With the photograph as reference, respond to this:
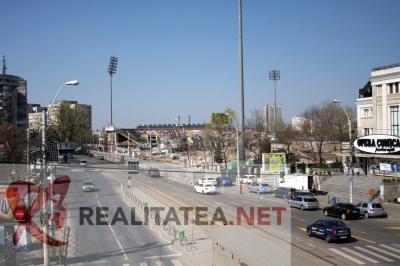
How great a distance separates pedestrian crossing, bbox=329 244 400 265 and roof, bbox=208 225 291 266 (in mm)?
5470

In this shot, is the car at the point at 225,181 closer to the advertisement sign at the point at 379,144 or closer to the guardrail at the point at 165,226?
the advertisement sign at the point at 379,144

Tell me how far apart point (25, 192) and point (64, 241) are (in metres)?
3.52

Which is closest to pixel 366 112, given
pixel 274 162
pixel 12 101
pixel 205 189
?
pixel 274 162

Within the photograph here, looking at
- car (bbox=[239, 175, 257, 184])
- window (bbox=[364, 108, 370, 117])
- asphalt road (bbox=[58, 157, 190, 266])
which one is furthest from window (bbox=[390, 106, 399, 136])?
asphalt road (bbox=[58, 157, 190, 266])

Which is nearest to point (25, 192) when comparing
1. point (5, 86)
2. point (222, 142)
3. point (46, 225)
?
point (46, 225)

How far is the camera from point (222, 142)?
215 ft

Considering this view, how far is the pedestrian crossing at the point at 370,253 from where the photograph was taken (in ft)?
50.4

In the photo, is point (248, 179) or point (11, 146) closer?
point (11, 146)

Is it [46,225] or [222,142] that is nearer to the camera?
[46,225]

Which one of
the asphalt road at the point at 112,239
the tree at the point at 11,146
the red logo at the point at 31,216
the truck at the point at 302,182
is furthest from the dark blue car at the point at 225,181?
the tree at the point at 11,146

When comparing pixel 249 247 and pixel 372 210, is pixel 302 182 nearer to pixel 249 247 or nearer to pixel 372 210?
pixel 372 210

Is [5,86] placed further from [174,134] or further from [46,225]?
[46,225]

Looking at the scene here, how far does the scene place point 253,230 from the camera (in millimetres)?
20656

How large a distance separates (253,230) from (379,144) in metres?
22.2
